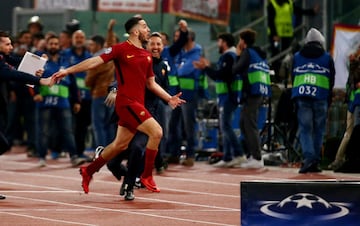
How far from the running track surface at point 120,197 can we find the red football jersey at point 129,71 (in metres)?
1.29

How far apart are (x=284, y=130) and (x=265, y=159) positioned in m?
0.61

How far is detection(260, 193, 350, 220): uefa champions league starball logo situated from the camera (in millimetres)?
11258

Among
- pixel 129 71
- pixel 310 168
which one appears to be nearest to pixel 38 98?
pixel 310 168

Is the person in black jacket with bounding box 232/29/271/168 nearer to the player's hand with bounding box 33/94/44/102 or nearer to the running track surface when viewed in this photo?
the running track surface

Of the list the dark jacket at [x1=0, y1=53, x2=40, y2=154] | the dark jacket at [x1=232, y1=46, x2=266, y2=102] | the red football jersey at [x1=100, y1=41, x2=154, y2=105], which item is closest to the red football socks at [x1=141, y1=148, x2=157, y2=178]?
the red football jersey at [x1=100, y1=41, x2=154, y2=105]

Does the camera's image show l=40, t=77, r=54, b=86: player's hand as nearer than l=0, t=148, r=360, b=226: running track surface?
No

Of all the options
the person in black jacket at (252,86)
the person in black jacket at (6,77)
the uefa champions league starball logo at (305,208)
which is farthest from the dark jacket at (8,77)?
the uefa champions league starball logo at (305,208)

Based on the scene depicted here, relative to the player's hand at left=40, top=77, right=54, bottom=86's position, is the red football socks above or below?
below

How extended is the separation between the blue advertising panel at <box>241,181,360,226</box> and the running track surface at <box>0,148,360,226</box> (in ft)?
5.89

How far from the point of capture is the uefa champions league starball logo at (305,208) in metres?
11.3

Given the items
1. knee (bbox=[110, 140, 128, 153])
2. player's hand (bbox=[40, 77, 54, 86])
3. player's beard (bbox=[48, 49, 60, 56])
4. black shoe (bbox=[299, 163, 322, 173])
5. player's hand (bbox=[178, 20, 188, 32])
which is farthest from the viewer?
player's beard (bbox=[48, 49, 60, 56])

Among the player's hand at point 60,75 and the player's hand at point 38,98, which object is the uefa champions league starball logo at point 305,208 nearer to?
the player's hand at point 60,75

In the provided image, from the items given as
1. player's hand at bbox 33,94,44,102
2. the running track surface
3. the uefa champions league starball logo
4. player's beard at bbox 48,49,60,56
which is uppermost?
player's beard at bbox 48,49,60,56

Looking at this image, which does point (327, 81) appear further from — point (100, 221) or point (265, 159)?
point (100, 221)
